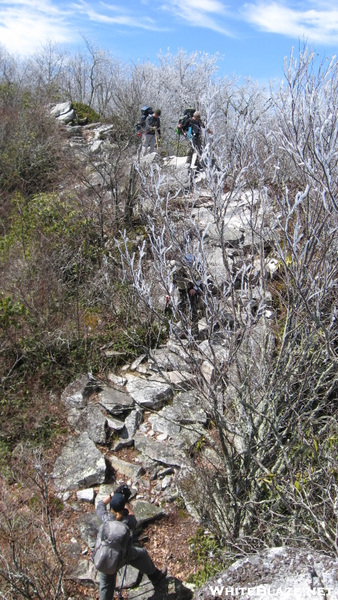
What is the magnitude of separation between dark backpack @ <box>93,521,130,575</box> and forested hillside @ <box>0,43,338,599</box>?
1.21 ft

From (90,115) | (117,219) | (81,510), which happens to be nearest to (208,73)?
(90,115)

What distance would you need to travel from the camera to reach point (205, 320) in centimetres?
697

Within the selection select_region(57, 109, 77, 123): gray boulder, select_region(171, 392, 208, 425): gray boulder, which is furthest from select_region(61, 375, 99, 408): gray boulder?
select_region(57, 109, 77, 123): gray boulder

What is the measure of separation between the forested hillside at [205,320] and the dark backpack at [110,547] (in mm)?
369

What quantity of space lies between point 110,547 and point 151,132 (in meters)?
10.8

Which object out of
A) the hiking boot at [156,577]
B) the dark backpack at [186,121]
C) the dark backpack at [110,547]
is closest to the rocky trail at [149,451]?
the hiking boot at [156,577]

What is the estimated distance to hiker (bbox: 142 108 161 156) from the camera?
38.7 feet

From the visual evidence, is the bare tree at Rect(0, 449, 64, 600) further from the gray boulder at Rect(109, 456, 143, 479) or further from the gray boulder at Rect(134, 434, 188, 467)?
the gray boulder at Rect(134, 434, 188, 467)

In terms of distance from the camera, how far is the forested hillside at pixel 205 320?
405 cm

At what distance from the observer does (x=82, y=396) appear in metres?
6.69

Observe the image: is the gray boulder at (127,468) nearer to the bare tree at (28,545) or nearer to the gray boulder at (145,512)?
the gray boulder at (145,512)

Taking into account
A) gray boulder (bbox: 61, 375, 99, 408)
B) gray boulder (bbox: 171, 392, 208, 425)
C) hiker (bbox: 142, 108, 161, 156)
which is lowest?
gray boulder (bbox: 61, 375, 99, 408)

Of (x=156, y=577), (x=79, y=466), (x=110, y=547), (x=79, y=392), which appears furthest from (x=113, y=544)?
(x=79, y=392)

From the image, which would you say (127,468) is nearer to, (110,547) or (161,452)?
(161,452)
